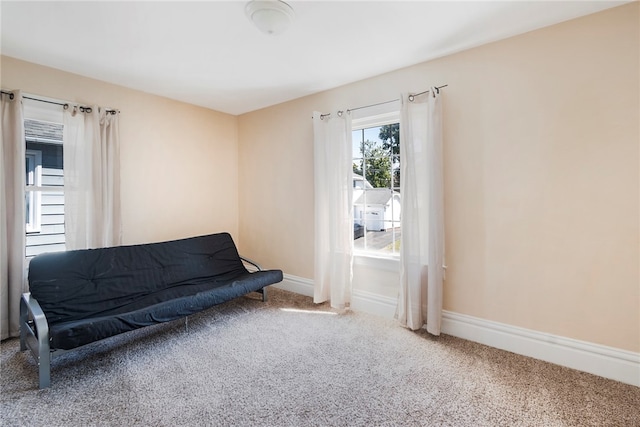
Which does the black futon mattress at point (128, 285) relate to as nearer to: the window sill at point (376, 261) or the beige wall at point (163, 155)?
the beige wall at point (163, 155)

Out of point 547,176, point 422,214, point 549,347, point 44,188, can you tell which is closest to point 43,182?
point 44,188

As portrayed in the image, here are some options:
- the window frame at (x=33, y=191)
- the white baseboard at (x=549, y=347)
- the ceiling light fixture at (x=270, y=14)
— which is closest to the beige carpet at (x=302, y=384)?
the white baseboard at (x=549, y=347)

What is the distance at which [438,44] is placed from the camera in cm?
237

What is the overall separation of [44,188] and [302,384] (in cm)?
286

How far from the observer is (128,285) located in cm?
272

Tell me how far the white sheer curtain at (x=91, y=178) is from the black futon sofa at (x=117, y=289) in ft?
0.81

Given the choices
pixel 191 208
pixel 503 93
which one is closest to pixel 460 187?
pixel 503 93

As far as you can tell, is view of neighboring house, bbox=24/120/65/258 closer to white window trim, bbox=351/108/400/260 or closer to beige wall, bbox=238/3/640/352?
white window trim, bbox=351/108/400/260

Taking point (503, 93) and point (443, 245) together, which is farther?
point (443, 245)

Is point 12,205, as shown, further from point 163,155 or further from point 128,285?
point 163,155

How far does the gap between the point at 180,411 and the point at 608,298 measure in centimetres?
272

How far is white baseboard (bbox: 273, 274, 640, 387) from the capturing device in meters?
1.91

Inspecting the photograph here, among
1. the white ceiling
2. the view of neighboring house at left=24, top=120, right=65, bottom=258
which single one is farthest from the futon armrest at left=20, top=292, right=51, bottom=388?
the white ceiling

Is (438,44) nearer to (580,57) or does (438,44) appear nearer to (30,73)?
(580,57)
